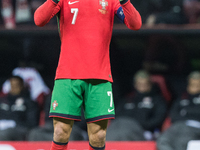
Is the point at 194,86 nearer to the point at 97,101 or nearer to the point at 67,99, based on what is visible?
the point at 97,101

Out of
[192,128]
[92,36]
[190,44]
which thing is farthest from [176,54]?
[92,36]

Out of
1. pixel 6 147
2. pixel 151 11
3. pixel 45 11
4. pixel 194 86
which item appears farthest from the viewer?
pixel 151 11

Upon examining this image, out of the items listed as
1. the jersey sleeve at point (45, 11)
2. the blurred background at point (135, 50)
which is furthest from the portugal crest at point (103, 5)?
the blurred background at point (135, 50)

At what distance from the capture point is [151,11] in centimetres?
557

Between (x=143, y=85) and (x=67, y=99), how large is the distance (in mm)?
2762

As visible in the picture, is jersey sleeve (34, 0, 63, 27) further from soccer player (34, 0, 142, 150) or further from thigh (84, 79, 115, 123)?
thigh (84, 79, 115, 123)

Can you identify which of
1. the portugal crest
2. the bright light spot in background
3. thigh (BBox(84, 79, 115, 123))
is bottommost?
the bright light spot in background

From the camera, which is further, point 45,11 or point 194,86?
point 194,86

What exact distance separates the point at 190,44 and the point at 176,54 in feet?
0.90

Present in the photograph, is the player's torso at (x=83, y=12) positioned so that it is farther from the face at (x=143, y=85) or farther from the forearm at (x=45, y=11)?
the face at (x=143, y=85)

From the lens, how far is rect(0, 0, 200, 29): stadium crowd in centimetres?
510

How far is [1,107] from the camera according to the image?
4863 millimetres

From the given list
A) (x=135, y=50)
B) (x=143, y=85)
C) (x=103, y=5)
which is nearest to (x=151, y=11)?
(x=135, y=50)

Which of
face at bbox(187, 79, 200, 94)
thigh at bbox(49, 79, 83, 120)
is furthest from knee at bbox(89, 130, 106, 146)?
face at bbox(187, 79, 200, 94)
